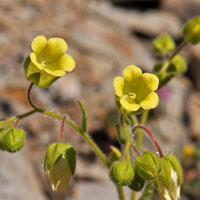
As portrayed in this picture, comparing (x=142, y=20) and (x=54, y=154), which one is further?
(x=142, y=20)

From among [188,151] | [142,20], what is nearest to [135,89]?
[188,151]

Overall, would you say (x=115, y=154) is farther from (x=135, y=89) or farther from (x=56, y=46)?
(x=56, y=46)

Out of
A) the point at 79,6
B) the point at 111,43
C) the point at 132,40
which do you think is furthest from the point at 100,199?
the point at 79,6

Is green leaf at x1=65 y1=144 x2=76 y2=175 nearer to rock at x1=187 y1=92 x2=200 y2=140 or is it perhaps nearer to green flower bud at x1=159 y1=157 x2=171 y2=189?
green flower bud at x1=159 y1=157 x2=171 y2=189

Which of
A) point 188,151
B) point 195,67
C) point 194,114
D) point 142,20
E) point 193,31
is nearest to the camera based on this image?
point 193,31

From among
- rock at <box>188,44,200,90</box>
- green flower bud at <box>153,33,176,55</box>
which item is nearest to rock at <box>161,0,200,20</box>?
rock at <box>188,44,200,90</box>

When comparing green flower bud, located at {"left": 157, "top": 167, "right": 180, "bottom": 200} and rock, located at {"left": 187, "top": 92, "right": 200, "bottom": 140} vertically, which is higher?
green flower bud, located at {"left": 157, "top": 167, "right": 180, "bottom": 200}

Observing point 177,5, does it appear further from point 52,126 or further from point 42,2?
point 52,126
